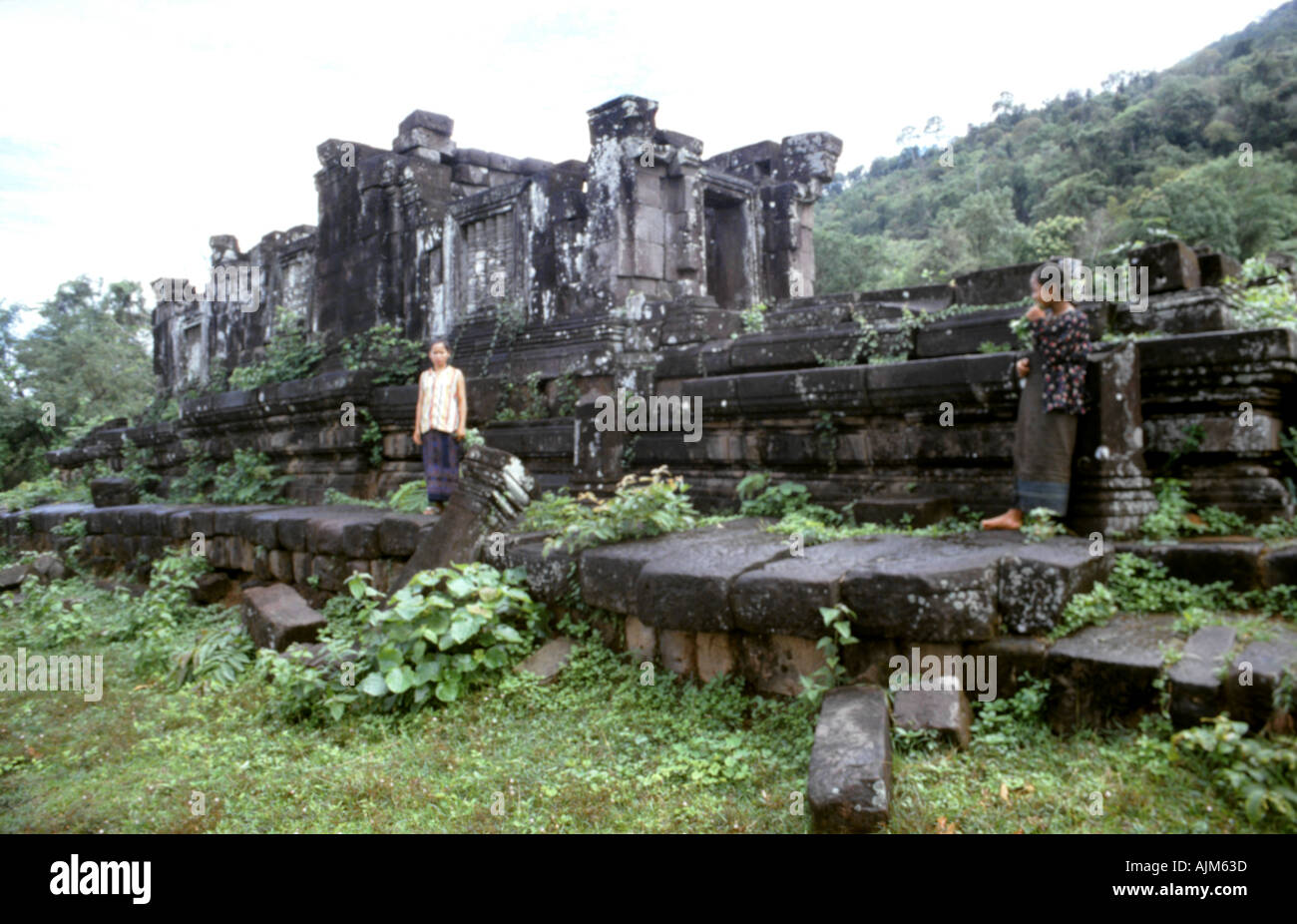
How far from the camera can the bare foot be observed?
4.46m

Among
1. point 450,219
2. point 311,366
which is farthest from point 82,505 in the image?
point 450,219

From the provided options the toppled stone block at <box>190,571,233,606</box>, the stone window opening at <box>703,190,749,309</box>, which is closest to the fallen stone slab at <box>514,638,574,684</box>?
the toppled stone block at <box>190,571,233,606</box>

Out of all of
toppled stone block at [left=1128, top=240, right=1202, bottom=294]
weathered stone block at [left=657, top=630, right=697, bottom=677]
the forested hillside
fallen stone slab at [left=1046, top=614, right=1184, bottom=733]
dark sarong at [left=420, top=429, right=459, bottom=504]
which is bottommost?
weathered stone block at [left=657, top=630, right=697, bottom=677]

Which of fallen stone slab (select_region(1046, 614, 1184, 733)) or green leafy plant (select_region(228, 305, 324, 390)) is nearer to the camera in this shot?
fallen stone slab (select_region(1046, 614, 1184, 733))

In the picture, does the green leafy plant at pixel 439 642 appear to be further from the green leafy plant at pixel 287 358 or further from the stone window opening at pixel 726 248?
the stone window opening at pixel 726 248

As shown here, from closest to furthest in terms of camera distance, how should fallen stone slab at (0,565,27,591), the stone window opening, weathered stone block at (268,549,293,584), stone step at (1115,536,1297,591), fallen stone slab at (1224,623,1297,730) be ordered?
1. fallen stone slab at (1224,623,1297,730)
2. stone step at (1115,536,1297,591)
3. weathered stone block at (268,549,293,584)
4. fallen stone slab at (0,565,27,591)
5. the stone window opening

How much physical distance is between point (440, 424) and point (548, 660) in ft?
10.7

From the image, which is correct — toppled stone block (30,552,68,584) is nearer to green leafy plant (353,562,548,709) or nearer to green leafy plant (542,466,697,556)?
green leafy plant (353,562,548,709)

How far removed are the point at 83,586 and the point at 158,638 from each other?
14.7 ft

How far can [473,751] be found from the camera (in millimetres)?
3783

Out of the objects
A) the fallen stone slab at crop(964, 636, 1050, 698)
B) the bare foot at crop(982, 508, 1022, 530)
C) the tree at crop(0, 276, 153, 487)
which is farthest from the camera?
the tree at crop(0, 276, 153, 487)

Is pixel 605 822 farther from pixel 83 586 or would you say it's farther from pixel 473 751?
pixel 83 586

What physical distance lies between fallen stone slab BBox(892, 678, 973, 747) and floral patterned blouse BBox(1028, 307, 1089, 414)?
67.6 inches

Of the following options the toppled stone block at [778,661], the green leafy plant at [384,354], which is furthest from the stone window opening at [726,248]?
the toppled stone block at [778,661]
